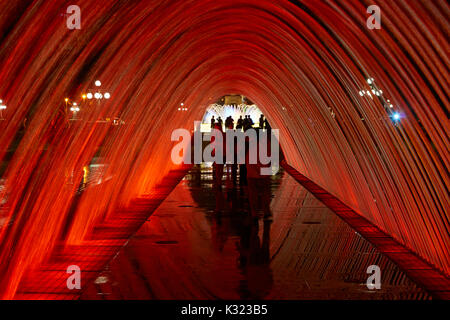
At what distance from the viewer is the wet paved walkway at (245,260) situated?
662cm

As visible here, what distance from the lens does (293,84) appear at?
16.9m

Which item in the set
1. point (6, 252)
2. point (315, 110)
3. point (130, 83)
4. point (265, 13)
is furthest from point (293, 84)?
point (6, 252)

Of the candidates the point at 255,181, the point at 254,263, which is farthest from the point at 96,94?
the point at 255,181

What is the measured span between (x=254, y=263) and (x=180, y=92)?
10646 millimetres

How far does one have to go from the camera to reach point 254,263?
26.1ft

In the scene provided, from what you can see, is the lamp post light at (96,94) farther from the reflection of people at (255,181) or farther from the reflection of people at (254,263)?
the reflection of people at (255,181)

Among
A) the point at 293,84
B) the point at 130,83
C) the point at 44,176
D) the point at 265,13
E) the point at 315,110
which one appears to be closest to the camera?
the point at 44,176

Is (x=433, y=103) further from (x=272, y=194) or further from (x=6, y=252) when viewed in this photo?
(x=272, y=194)

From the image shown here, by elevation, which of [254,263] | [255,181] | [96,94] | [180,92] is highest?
[180,92]

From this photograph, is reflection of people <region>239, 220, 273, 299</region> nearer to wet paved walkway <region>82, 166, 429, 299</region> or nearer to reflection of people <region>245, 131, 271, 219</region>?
wet paved walkway <region>82, 166, 429, 299</region>

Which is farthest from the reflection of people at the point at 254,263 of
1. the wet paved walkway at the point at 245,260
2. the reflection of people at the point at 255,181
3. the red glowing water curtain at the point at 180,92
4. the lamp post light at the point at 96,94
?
the lamp post light at the point at 96,94

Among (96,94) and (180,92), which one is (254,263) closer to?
(96,94)

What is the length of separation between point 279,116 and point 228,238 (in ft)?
49.2

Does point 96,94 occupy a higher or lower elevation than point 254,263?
higher
